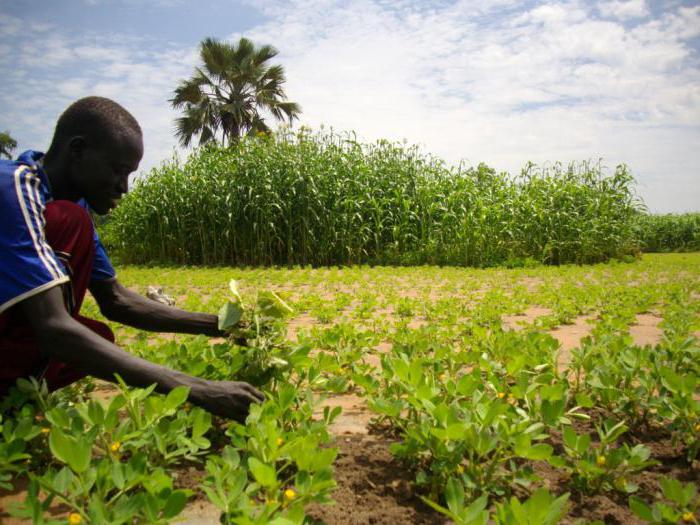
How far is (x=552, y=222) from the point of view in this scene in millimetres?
12141

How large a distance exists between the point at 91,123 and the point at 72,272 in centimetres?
62

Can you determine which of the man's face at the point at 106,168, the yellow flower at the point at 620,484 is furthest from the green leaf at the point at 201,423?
the yellow flower at the point at 620,484

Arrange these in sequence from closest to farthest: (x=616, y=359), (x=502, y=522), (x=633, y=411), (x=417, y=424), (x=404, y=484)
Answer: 1. (x=502, y=522)
2. (x=404, y=484)
3. (x=417, y=424)
4. (x=633, y=411)
5. (x=616, y=359)

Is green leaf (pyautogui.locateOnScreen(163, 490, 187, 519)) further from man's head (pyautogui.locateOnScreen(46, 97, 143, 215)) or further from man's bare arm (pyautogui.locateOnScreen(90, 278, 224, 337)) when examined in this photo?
man's head (pyautogui.locateOnScreen(46, 97, 143, 215))

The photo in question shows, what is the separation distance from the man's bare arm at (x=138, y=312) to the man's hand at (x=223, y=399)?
769mm

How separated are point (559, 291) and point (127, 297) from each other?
18.3ft

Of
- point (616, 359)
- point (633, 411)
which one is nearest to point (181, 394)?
point (633, 411)

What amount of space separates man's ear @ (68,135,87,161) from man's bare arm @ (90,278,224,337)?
706 mm

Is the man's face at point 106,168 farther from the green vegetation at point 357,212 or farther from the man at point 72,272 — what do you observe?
the green vegetation at point 357,212

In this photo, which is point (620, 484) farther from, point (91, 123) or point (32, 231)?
point (91, 123)

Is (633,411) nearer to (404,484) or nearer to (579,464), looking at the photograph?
(579,464)

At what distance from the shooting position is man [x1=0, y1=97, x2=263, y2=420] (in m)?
1.67

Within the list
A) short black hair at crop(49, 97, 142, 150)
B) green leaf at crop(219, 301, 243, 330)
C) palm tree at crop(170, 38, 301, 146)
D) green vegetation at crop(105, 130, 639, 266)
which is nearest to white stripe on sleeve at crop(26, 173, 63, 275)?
short black hair at crop(49, 97, 142, 150)

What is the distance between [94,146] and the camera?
6.71 feet
